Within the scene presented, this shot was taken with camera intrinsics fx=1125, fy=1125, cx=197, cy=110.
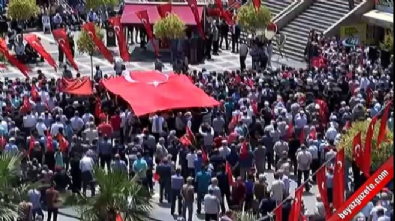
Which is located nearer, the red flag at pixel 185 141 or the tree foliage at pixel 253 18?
the red flag at pixel 185 141

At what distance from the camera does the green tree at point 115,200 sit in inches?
761

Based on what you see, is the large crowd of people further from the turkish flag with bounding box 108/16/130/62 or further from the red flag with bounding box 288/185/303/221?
the turkish flag with bounding box 108/16/130/62

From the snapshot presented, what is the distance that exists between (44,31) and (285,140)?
20835 mm

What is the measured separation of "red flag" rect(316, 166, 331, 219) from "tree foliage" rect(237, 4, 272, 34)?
20.0 meters

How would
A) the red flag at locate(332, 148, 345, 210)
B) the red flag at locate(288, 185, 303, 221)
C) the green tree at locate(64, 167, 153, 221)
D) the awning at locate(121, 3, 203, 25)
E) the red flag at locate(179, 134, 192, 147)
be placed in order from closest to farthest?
the green tree at locate(64, 167, 153, 221) < the red flag at locate(332, 148, 345, 210) < the red flag at locate(288, 185, 303, 221) < the red flag at locate(179, 134, 192, 147) < the awning at locate(121, 3, 203, 25)

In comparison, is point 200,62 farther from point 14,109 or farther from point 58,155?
point 58,155

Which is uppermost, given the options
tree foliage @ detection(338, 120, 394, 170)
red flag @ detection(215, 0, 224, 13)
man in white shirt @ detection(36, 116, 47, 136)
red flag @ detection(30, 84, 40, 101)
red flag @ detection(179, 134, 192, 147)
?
tree foliage @ detection(338, 120, 394, 170)

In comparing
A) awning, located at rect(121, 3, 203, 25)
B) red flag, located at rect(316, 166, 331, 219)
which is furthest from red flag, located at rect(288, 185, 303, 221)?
awning, located at rect(121, 3, 203, 25)

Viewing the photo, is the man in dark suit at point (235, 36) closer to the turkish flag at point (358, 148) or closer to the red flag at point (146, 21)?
the red flag at point (146, 21)

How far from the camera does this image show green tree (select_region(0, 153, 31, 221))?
791 inches

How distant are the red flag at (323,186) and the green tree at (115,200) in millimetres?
3673

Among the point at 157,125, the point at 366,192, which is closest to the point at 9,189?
the point at 366,192

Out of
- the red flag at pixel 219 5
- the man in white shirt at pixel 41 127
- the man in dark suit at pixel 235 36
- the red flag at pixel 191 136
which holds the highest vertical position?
the red flag at pixel 219 5

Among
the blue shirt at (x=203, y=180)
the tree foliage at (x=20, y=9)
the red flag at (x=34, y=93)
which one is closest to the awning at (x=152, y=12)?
the tree foliage at (x=20, y=9)
